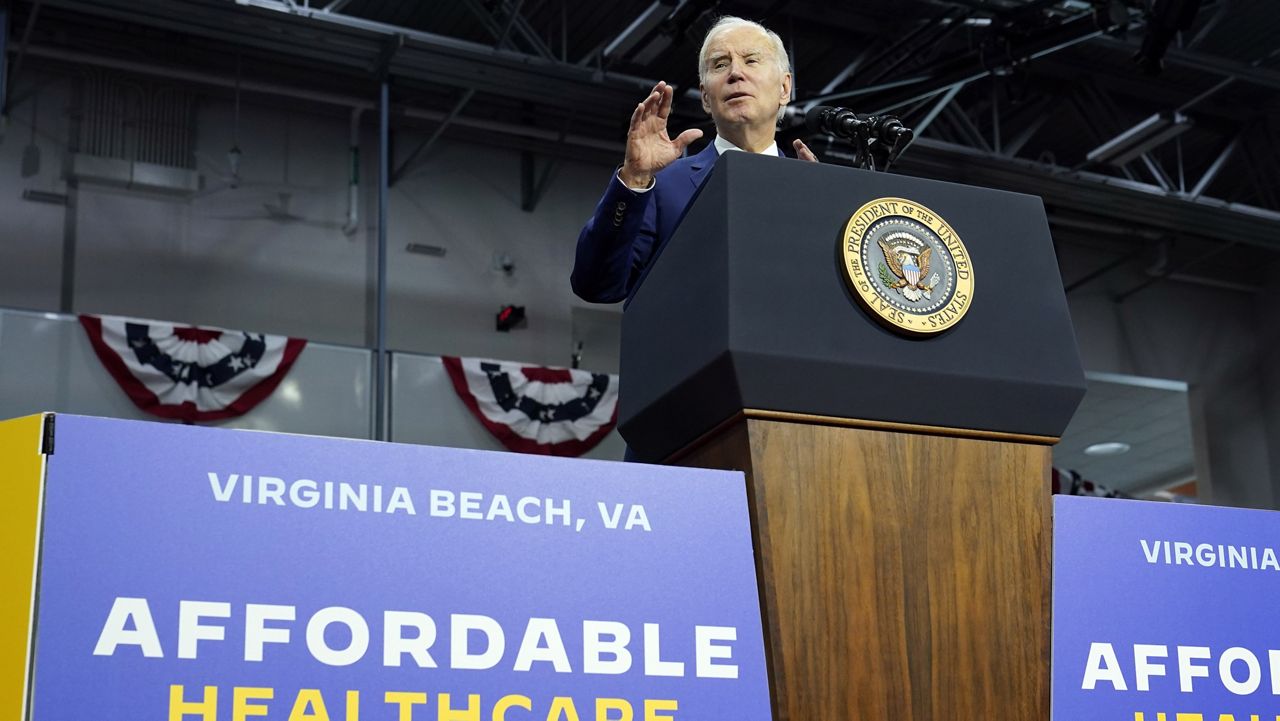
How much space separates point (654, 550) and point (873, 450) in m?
0.21

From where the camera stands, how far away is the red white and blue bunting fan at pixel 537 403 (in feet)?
28.8

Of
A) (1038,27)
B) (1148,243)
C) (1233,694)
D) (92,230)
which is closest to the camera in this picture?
(1233,694)

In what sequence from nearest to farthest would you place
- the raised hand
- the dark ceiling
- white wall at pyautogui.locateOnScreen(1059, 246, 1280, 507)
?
the raised hand
the dark ceiling
white wall at pyautogui.locateOnScreen(1059, 246, 1280, 507)

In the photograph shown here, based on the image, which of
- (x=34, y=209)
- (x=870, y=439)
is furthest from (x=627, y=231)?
(x=34, y=209)

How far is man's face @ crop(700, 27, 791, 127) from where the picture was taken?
1.78 meters

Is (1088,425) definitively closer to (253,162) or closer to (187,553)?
(253,162)

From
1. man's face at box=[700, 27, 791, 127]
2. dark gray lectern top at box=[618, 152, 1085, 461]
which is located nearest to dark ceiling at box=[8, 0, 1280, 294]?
man's face at box=[700, 27, 791, 127]

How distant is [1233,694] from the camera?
1.27 m

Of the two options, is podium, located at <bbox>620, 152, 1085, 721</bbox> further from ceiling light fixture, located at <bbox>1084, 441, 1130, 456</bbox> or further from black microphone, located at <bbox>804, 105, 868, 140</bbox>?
ceiling light fixture, located at <bbox>1084, 441, 1130, 456</bbox>

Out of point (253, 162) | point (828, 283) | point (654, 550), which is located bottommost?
point (654, 550)

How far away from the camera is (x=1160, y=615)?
1269 millimetres

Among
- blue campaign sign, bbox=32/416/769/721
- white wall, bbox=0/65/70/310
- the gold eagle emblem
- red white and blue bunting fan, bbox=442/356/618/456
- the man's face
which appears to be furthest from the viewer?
red white and blue bunting fan, bbox=442/356/618/456

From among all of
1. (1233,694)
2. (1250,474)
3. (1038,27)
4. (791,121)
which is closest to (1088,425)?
(1250,474)

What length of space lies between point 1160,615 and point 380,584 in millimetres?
694
